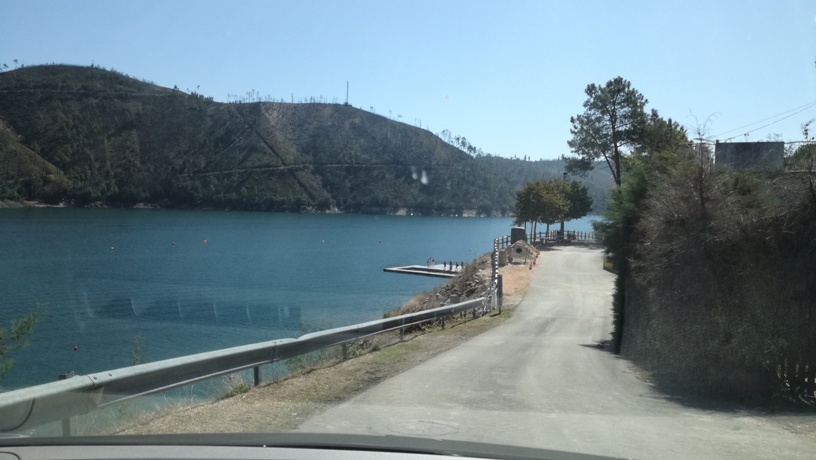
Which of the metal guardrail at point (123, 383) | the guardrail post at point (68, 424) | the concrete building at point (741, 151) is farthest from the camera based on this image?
the concrete building at point (741, 151)

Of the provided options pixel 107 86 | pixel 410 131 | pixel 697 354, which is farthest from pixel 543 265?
pixel 410 131

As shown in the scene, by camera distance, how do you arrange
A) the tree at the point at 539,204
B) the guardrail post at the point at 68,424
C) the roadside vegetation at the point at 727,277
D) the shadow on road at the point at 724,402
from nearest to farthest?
the guardrail post at the point at 68,424 → the shadow on road at the point at 724,402 → the roadside vegetation at the point at 727,277 → the tree at the point at 539,204

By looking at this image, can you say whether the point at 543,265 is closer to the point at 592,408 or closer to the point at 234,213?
the point at 592,408

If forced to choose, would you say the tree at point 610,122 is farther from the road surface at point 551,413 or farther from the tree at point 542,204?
the road surface at point 551,413

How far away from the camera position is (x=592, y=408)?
9.61m

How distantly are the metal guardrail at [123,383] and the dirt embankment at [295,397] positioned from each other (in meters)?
0.37

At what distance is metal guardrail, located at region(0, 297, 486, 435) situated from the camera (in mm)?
6551

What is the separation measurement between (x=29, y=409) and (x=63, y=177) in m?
52.5

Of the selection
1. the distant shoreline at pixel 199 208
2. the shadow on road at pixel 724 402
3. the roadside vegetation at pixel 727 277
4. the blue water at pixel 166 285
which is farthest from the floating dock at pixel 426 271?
the shadow on road at pixel 724 402

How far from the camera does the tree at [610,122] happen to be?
6306 centimetres

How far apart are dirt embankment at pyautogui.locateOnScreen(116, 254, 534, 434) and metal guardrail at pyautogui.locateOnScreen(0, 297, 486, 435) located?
0.37m

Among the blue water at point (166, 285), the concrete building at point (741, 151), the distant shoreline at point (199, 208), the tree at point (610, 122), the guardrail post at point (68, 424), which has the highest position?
the tree at point (610, 122)

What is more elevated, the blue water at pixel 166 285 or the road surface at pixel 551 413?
the road surface at pixel 551 413

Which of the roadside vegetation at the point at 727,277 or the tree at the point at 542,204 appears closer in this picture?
the roadside vegetation at the point at 727,277
